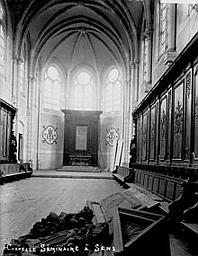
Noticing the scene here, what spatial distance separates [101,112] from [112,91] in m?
2.03

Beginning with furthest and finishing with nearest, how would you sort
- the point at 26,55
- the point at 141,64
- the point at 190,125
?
the point at 26,55 < the point at 141,64 < the point at 190,125

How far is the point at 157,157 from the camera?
1180 cm

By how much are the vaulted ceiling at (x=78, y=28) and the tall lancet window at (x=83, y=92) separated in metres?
1.26

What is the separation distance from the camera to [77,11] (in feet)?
82.5

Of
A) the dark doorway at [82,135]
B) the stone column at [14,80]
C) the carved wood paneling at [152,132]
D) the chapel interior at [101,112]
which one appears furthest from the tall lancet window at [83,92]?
the carved wood paneling at [152,132]

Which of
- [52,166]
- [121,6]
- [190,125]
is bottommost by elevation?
[52,166]

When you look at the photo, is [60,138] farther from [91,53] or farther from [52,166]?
[91,53]

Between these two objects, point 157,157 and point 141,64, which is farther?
point 141,64

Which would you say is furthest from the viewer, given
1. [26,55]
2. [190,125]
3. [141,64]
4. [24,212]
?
[26,55]

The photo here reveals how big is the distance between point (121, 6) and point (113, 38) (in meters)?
4.71

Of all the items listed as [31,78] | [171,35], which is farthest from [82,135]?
[171,35]

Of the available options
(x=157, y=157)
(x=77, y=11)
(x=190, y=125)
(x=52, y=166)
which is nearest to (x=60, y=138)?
(x=52, y=166)

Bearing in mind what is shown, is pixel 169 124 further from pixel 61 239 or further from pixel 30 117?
pixel 30 117

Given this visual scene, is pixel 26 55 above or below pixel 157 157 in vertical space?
above
